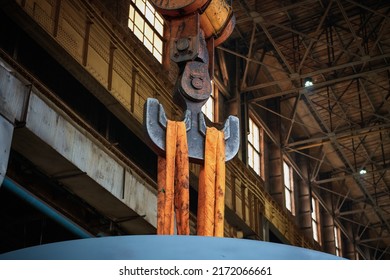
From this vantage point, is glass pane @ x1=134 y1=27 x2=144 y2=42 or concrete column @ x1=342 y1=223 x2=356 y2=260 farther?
concrete column @ x1=342 y1=223 x2=356 y2=260

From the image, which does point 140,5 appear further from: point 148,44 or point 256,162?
point 256,162

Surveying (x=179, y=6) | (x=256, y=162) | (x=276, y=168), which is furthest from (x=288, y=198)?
(x=179, y=6)

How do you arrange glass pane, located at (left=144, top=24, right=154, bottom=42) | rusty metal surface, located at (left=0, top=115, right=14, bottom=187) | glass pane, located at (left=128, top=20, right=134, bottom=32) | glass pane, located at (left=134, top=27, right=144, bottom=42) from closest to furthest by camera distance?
rusty metal surface, located at (left=0, top=115, right=14, bottom=187) < glass pane, located at (left=128, top=20, right=134, bottom=32) < glass pane, located at (left=134, top=27, right=144, bottom=42) < glass pane, located at (left=144, top=24, right=154, bottom=42)

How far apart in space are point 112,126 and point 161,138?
13170 mm

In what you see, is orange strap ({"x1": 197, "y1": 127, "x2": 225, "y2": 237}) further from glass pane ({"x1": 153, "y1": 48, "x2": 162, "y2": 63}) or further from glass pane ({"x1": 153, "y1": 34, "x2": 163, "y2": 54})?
glass pane ({"x1": 153, "y1": 34, "x2": 163, "y2": 54})

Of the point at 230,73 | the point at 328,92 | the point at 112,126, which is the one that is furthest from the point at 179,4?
the point at 328,92

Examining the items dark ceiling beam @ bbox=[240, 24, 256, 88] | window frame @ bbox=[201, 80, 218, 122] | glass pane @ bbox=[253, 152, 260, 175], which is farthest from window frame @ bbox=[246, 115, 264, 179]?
window frame @ bbox=[201, 80, 218, 122]

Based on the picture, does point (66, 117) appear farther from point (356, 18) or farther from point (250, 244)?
point (356, 18)

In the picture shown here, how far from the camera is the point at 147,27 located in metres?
20.8

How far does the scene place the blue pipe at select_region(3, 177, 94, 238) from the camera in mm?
13203

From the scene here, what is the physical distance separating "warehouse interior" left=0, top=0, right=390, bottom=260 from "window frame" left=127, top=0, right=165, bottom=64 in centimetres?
5

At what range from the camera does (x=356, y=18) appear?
2588 centimetres

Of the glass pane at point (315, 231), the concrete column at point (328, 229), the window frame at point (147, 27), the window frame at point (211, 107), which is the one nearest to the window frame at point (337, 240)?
the concrete column at point (328, 229)

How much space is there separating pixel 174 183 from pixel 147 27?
15.5 m
